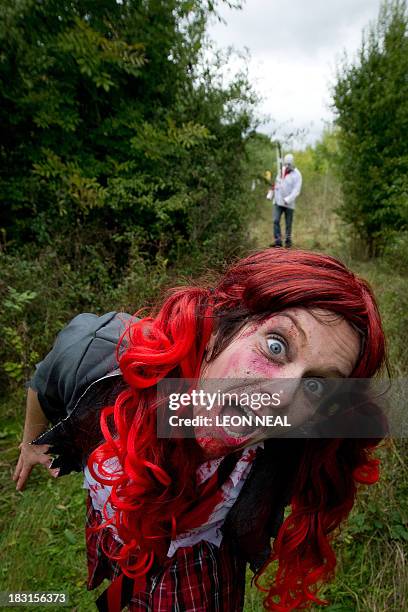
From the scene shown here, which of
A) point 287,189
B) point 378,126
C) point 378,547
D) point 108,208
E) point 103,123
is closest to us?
point 378,547

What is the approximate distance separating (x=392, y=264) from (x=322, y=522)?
4298 mm

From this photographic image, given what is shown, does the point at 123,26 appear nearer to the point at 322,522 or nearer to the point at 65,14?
the point at 65,14

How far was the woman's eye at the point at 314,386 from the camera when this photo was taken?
2.65 ft

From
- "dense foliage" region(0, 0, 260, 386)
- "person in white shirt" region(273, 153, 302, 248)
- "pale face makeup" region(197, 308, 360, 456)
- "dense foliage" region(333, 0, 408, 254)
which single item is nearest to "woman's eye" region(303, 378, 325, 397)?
"pale face makeup" region(197, 308, 360, 456)

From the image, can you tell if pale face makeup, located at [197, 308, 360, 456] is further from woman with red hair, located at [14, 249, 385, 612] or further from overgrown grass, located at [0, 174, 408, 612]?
overgrown grass, located at [0, 174, 408, 612]

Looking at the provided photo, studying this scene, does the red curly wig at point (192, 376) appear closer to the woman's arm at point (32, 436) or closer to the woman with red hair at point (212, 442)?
the woman with red hair at point (212, 442)

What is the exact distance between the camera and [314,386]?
0.82 meters

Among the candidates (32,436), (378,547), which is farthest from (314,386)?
(378,547)

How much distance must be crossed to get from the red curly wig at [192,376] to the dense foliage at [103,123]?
8.49 feet

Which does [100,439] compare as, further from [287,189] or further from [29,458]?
[287,189]

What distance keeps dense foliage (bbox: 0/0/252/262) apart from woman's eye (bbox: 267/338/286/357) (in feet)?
9.09

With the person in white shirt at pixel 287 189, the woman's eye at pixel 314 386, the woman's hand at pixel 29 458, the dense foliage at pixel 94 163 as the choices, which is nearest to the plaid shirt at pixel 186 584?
the woman's hand at pixel 29 458

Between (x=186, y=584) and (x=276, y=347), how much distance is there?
817 millimetres

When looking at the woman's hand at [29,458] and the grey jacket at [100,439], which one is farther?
the woman's hand at [29,458]
